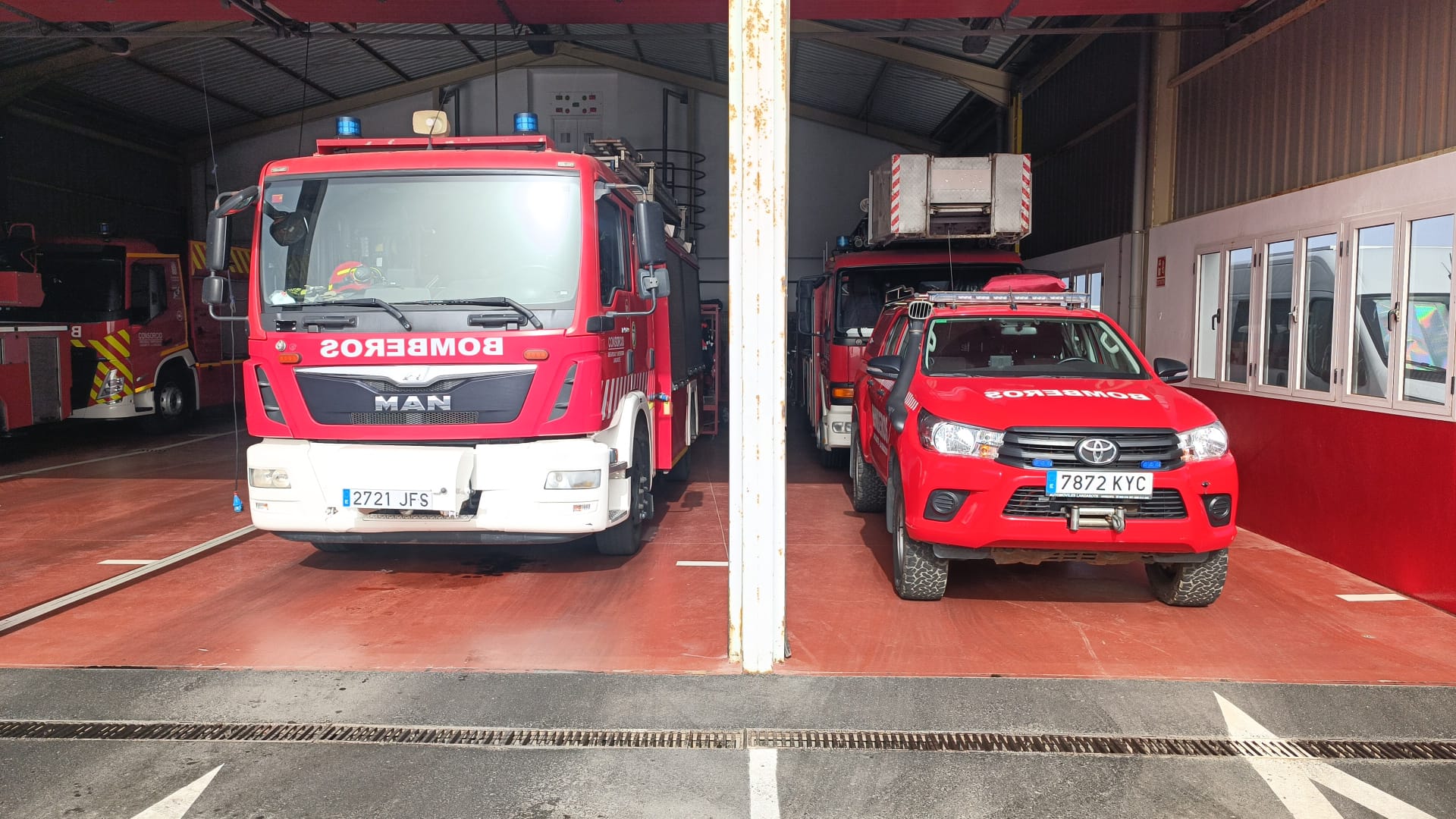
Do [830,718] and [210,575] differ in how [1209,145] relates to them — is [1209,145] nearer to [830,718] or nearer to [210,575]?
[830,718]

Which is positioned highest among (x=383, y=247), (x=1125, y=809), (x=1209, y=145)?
(x=1209, y=145)

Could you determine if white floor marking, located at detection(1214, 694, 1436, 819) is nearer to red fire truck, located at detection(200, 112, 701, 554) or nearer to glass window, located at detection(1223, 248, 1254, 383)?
red fire truck, located at detection(200, 112, 701, 554)

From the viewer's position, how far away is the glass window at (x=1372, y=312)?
19.6ft

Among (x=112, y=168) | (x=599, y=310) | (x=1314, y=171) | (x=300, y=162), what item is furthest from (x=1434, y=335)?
(x=112, y=168)

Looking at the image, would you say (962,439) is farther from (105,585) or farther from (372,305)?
(105,585)

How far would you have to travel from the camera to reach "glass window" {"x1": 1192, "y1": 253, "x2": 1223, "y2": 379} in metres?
8.24

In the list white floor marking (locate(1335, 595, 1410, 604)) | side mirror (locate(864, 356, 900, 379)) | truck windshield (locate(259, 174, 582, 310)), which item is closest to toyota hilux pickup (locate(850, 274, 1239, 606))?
side mirror (locate(864, 356, 900, 379))

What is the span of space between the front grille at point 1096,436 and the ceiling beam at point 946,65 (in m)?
10.2

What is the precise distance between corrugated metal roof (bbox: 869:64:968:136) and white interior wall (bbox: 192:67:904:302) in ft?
3.65

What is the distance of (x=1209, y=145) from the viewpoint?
827cm

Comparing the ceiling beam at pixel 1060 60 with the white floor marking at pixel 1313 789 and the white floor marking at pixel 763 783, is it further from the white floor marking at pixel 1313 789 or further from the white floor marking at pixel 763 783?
the white floor marking at pixel 763 783

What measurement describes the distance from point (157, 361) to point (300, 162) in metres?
9.44

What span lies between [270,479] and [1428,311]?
261 inches

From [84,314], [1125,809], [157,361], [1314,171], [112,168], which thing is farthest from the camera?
[112,168]
